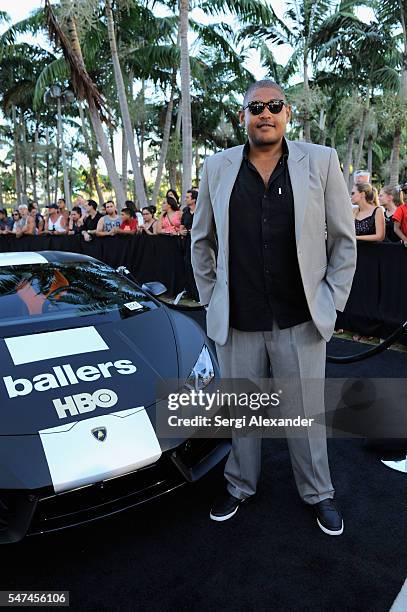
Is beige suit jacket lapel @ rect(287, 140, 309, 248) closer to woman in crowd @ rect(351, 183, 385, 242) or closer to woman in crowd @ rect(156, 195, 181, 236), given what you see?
woman in crowd @ rect(351, 183, 385, 242)

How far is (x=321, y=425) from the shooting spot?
7.38 feet

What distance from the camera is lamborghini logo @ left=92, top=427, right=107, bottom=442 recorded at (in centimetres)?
197

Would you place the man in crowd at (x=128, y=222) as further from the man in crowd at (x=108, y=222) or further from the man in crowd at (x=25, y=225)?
the man in crowd at (x=25, y=225)

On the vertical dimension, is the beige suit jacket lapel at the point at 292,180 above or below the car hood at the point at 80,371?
above

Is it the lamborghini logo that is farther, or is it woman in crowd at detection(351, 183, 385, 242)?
woman in crowd at detection(351, 183, 385, 242)

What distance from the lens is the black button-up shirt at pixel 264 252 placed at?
2.06 m

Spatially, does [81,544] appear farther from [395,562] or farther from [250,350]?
[395,562]

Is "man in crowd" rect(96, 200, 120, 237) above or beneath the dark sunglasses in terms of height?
beneath

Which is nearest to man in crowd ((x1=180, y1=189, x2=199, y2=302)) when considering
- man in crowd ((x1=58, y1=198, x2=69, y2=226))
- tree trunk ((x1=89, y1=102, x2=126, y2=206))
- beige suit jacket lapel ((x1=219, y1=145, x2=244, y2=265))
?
man in crowd ((x1=58, y1=198, x2=69, y2=226))

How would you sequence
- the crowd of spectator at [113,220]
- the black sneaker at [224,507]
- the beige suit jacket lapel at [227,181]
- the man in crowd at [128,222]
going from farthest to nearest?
the man in crowd at [128,222] → the crowd of spectator at [113,220] → the black sneaker at [224,507] → the beige suit jacket lapel at [227,181]

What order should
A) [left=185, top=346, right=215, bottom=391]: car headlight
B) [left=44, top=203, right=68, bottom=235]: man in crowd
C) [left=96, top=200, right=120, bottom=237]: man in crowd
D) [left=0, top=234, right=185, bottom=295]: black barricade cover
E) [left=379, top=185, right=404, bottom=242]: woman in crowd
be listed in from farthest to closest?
1. [left=44, top=203, right=68, bottom=235]: man in crowd
2. [left=96, top=200, right=120, bottom=237]: man in crowd
3. [left=0, top=234, right=185, bottom=295]: black barricade cover
4. [left=379, top=185, right=404, bottom=242]: woman in crowd
5. [left=185, top=346, right=215, bottom=391]: car headlight

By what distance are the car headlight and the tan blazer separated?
1.02ft

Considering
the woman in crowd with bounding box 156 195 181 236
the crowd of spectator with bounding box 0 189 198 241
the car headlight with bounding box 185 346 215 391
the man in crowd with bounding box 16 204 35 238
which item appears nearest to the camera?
the car headlight with bounding box 185 346 215 391

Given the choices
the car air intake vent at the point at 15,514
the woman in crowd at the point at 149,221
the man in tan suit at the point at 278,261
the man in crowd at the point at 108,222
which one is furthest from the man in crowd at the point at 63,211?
the car air intake vent at the point at 15,514
